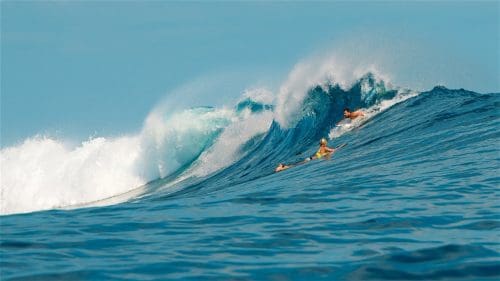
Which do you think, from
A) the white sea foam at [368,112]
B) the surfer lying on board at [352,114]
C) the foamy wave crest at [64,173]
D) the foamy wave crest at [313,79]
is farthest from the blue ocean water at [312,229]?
the foamy wave crest at [64,173]

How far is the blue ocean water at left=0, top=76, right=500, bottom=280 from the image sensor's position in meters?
7.34

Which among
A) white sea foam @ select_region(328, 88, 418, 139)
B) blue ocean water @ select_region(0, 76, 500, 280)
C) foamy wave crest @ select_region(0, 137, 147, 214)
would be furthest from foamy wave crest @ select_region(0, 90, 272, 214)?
blue ocean water @ select_region(0, 76, 500, 280)

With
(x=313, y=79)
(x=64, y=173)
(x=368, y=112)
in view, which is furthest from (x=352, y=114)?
(x=64, y=173)

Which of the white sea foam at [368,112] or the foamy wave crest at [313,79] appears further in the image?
the foamy wave crest at [313,79]

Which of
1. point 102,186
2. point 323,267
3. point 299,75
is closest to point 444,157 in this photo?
point 323,267

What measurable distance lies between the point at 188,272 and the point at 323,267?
4.28 feet

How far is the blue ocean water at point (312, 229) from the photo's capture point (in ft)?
24.1

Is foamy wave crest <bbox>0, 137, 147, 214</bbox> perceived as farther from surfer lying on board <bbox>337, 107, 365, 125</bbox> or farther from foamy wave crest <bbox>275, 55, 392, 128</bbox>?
surfer lying on board <bbox>337, 107, 365, 125</bbox>

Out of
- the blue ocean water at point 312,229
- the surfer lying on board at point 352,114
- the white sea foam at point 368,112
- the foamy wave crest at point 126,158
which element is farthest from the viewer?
the foamy wave crest at point 126,158

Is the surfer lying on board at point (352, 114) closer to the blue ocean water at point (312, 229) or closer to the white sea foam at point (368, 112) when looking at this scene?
the white sea foam at point (368, 112)

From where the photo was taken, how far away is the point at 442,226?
8875 millimetres

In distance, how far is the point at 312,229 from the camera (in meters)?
9.13

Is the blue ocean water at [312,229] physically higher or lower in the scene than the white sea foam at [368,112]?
lower

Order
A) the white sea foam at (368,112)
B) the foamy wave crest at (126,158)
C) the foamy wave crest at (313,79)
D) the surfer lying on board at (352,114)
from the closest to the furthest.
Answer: the surfer lying on board at (352,114)
the white sea foam at (368,112)
the foamy wave crest at (313,79)
the foamy wave crest at (126,158)
